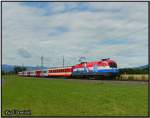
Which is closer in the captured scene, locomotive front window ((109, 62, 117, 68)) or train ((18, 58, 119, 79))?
train ((18, 58, 119, 79))

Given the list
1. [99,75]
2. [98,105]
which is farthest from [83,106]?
[99,75]

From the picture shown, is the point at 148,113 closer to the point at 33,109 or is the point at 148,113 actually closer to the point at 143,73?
the point at 33,109

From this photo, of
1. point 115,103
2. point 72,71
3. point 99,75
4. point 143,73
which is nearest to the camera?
point 115,103

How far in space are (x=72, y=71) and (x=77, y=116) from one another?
46872 millimetres

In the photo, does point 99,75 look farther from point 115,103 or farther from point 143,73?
point 115,103

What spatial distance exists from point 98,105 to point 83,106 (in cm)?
69

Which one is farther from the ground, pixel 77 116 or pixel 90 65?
pixel 90 65

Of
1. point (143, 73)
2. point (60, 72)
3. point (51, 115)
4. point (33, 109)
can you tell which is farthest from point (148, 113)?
point (60, 72)

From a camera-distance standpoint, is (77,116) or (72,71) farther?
(72,71)

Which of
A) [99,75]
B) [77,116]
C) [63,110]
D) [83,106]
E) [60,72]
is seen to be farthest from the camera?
[60,72]

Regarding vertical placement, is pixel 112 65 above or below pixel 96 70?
above

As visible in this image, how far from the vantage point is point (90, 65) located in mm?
49000

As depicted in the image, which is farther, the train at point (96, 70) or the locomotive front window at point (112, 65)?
the locomotive front window at point (112, 65)

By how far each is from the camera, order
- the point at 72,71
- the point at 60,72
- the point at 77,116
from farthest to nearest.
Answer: the point at 60,72, the point at 72,71, the point at 77,116
